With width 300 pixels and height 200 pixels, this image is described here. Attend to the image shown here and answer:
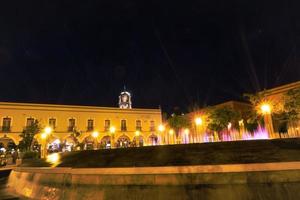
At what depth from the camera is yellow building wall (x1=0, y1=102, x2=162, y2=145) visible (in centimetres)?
3156

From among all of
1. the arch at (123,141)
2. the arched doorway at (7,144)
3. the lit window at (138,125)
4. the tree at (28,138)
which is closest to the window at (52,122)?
the tree at (28,138)

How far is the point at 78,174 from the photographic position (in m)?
6.22

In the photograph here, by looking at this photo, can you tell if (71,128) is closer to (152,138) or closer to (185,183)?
(152,138)

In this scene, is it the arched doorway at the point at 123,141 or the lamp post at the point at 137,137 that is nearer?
the arched doorway at the point at 123,141

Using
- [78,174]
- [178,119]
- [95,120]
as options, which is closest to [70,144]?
[95,120]

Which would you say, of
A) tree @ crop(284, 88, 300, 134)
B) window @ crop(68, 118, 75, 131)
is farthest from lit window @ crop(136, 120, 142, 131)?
tree @ crop(284, 88, 300, 134)

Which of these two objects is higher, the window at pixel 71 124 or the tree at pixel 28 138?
the window at pixel 71 124

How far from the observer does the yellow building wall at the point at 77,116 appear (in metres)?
31.6

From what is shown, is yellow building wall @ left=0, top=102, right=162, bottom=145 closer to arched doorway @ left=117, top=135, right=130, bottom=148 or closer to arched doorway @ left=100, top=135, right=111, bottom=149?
arched doorway @ left=117, top=135, right=130, bottom=148

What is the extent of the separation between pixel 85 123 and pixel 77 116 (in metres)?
1.79

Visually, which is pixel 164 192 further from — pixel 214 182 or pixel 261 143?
pixel 261 143

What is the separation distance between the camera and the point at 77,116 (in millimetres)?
36000

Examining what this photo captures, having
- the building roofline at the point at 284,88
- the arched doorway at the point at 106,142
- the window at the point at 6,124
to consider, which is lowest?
the arched doorway at the point at 106,142

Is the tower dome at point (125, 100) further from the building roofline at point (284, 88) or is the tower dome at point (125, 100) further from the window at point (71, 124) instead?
the building roofline at point (284, 88)
